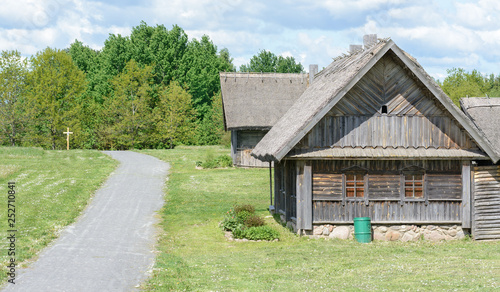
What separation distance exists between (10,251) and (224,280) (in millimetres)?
7766

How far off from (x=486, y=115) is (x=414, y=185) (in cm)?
514

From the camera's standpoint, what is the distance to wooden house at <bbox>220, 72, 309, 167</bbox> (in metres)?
43.0

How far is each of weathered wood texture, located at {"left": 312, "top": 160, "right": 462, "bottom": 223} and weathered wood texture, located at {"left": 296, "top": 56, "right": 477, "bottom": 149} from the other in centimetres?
80

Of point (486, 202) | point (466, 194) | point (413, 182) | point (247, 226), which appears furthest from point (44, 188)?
point (486, 202)

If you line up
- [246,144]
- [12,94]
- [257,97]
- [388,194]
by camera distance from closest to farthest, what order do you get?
1. [388,194]
2. [246,144]
3. [257,97]
4. [12,94]

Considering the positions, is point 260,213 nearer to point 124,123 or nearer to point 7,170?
point 7,170

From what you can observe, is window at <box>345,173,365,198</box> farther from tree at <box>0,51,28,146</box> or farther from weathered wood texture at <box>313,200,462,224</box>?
tree at <box>0,51,28,146</box>

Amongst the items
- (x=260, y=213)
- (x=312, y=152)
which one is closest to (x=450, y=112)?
(x=312, y=152)

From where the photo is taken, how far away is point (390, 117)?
21109 mm

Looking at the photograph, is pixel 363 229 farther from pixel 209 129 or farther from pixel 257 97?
pixel 209 129

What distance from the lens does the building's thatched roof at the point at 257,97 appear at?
42991 millimetres

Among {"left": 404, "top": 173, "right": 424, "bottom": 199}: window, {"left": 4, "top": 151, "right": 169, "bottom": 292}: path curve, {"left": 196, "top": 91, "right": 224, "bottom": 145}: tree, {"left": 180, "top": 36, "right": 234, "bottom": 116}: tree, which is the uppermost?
{"left": 180, "top": 36, "right": 234, "bottom": 116}: tree

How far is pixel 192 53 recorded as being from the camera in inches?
3356

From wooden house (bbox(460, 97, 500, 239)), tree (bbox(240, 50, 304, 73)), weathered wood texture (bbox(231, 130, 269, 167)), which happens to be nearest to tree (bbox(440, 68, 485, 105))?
tree (bbox(240, 50, 304, 73))
